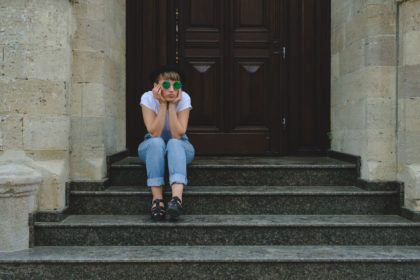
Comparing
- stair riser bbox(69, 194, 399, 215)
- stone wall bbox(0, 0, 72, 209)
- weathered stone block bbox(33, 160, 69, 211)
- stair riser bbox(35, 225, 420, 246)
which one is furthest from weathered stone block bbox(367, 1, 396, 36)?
weathered stone block bbox(33, 160, 69, 211)

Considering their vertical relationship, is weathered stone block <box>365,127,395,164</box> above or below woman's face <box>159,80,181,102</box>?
below

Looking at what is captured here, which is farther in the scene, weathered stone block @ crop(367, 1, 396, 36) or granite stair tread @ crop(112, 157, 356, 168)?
granite stair tread @ crop(112, 157, 356, 168)

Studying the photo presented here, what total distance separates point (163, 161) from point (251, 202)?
848 mm

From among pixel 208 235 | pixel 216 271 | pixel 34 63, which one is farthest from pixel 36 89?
pixel 216 271

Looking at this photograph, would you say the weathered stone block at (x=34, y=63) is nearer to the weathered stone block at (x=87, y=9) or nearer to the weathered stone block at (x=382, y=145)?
the weathered stone block at (x=87, y=9)

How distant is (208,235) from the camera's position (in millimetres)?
3787

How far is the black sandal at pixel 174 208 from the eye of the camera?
3.77 metres

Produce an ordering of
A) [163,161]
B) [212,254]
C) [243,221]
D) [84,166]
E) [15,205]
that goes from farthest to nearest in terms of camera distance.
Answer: [84,166]
[163,161]
[243,221]
[15,205]
[212,254]

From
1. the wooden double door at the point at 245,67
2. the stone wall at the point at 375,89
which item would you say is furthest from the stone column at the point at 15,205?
the stone wall at the point at 375,89

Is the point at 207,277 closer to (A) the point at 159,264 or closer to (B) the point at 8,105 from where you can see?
(A) the point at 159,264

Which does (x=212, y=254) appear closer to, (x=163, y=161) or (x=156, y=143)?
(x=163, y=161)

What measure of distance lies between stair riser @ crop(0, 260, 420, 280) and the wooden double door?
2.37m

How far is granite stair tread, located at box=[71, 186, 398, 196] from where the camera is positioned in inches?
164

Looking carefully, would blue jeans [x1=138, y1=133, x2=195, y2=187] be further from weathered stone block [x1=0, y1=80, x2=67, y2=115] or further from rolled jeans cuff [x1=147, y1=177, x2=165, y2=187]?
weathered stone block [x1=0, y1=80, x2=67, y2=115]
